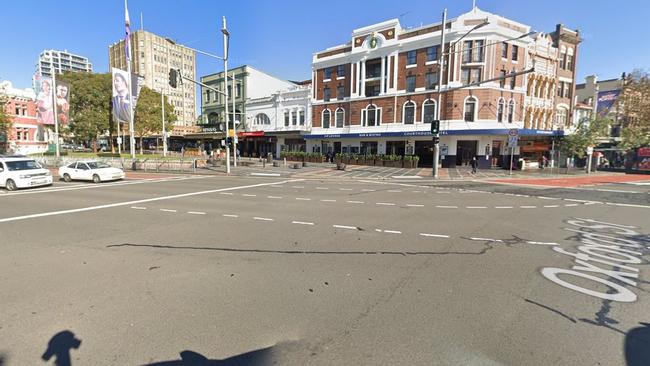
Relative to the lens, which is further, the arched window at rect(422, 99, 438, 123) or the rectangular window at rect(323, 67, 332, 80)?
the rectangular window at rect(323, 67, 332, 80)

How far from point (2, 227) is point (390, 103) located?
3318cm

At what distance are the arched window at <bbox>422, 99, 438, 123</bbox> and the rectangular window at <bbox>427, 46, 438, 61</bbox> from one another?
423cm

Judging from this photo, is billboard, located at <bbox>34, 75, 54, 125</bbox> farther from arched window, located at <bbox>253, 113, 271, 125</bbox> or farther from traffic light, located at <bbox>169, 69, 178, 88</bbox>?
arched window, located at <bbox>253, 113, 271, 125</bbox>

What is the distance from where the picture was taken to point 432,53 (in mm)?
33062

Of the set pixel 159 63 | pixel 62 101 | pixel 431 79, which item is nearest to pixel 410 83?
pixel 431 79

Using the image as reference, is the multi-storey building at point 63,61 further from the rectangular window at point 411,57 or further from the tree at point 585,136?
the tree at point 585,136

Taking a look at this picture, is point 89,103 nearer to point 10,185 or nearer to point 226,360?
point 10,185

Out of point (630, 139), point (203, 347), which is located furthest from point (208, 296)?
point (630, 139)

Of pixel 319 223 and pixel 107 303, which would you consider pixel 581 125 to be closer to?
pixel 319 223

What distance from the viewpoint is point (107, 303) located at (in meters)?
4.02

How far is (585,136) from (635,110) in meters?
10.7

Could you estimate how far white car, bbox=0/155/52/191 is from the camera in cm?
1587

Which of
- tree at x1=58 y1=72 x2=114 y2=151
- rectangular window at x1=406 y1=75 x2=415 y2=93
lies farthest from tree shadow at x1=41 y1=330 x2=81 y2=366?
tree at x1=58 y1=72 x2=114 y2=151

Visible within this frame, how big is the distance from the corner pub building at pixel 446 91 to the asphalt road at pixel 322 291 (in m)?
22.3
